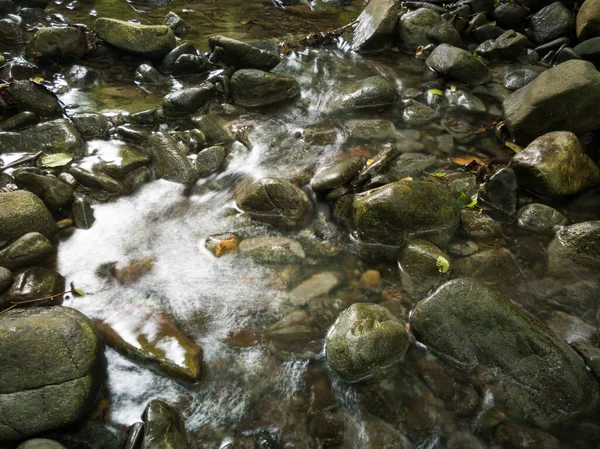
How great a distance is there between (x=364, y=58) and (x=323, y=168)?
5.08 m

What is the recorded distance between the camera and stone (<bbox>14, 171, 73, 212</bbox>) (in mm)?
4848

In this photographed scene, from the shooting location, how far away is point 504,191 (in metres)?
5.28

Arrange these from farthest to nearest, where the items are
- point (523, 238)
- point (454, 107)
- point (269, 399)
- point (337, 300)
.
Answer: point (454, 107), point (523, 238), point (337, 300), point (269, 399)

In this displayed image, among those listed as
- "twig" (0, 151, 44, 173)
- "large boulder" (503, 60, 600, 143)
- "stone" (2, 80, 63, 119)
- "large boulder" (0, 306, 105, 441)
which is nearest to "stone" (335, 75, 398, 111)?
"large boulder" (503, 60, 600, 143)

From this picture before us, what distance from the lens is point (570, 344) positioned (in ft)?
12.3

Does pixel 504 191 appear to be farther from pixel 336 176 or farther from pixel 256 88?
pixel 256 88

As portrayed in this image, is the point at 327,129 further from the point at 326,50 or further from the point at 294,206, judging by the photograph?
the point at 326,50

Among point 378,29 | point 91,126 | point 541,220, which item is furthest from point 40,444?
point 378,29

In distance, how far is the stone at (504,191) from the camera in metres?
5.25

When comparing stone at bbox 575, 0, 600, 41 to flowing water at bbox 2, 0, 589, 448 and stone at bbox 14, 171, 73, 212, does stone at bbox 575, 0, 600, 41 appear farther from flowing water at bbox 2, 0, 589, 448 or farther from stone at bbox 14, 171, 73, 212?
stone at bbox 14, 171, 73, 212

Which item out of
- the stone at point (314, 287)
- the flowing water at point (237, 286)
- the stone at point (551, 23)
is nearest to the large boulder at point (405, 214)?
the flowing water at point (237, 286)

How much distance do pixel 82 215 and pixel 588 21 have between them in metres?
9.96

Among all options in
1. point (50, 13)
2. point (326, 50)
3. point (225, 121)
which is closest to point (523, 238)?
point (225, 121)

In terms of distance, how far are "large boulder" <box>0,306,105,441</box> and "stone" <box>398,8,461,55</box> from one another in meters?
9.44
